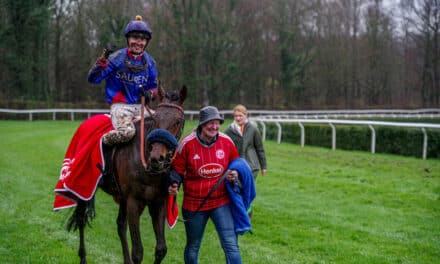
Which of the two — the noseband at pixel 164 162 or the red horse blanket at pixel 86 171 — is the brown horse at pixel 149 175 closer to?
the noseband at pixel 164 162

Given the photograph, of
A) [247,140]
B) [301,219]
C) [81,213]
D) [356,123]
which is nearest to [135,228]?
[81,213]

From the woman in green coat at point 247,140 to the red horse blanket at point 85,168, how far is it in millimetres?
2316

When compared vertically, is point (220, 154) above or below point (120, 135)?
below

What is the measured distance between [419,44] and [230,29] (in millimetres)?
17417

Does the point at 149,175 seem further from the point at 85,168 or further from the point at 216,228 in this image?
the point at 85,168

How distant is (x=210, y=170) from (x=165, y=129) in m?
0.52

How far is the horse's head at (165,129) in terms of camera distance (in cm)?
405

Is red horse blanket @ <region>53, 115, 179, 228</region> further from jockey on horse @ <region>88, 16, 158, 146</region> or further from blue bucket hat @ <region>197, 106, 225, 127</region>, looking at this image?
blue bucket hat @ <region>197, 106, 225, 127</region>

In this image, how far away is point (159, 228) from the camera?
4.59m

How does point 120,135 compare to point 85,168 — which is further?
point 85,168

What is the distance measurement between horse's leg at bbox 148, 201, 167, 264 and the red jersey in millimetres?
272

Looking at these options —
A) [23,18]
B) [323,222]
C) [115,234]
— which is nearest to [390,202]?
[323,222]

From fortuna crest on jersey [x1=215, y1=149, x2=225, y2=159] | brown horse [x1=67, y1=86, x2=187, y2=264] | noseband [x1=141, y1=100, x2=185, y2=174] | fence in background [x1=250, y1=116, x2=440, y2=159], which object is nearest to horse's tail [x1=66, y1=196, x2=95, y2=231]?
brown horse [x1=67, y1=86, x2=187, y2=264]

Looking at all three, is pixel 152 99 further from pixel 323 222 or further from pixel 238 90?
pixel 238 90
